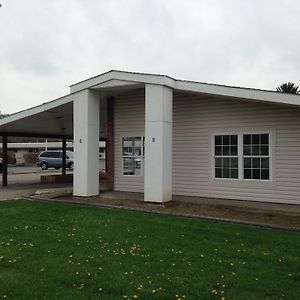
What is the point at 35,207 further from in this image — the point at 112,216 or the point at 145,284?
the point at 145,284

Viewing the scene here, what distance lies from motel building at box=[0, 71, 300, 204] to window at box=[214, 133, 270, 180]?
Result: 0.03 metres

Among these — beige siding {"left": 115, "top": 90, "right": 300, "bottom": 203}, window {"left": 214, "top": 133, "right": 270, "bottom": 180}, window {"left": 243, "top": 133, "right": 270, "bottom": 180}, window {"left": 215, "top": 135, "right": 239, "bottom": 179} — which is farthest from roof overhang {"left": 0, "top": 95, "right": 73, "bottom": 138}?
window {"left": 243, "top": 133, "right": 270, "bottom": 180}

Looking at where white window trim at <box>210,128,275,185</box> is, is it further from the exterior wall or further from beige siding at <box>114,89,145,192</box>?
beige siding at <box>114,89,145,192</box>

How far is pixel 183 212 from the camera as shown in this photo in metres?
10.6

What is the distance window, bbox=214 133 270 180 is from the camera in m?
12.7

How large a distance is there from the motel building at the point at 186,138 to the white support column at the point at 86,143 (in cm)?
3

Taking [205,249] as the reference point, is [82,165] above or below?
above

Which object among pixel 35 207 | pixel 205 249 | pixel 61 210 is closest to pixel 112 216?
pixel 61 210

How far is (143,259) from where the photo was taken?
6273 mm

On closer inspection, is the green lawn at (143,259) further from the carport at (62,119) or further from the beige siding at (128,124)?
the beige siding at (128,124)

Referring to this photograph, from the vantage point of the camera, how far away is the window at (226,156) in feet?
43.3

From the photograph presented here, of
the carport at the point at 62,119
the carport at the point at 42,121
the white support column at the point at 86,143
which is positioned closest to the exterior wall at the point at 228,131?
the carport at the point at 62,119

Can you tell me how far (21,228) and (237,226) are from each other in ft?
15.1

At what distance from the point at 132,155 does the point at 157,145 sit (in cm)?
356
